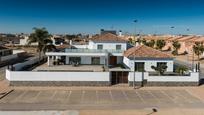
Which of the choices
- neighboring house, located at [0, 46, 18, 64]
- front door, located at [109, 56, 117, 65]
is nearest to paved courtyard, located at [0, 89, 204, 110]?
front door, located at [109, 56, 117, 65]

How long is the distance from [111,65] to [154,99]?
21477 mm

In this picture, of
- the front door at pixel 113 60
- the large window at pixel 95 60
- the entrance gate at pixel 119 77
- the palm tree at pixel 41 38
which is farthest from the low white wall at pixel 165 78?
the palm tree at pixel 41 38

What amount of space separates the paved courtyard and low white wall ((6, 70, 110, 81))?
2.54 metres

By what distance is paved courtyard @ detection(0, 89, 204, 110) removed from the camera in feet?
79.4

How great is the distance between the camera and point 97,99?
2684 cm

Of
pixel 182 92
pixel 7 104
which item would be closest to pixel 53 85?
pixel 7 104

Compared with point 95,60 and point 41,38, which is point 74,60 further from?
point 41,38

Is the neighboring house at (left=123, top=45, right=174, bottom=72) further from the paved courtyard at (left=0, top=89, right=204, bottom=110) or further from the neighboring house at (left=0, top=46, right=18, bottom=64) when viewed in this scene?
the neighboring house at (left=0, top=46, right=18, bottom=64)

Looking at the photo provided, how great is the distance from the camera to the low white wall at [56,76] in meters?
32.3

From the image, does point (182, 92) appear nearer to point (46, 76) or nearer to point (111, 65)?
point (46, 76)

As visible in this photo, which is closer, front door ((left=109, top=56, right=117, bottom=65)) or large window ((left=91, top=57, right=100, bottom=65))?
front door ((left=109, top=56, right=117, bottom=65))

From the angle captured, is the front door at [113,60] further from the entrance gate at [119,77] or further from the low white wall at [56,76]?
the low white wall at [56,76]

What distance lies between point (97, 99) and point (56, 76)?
314 inches

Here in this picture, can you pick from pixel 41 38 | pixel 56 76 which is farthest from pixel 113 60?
pixel 56 76
